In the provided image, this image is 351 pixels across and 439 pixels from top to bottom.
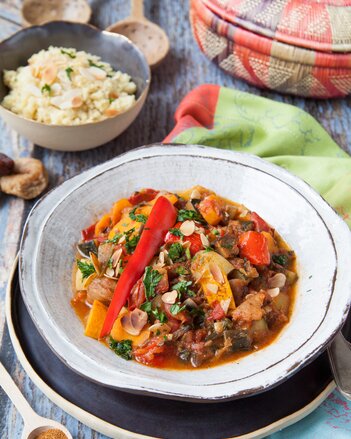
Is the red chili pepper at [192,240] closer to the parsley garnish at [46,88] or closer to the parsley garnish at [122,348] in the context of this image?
the parsley garnish at [122,348]

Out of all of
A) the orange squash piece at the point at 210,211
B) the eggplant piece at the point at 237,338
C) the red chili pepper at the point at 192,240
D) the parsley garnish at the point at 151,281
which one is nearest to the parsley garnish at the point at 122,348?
the parsley garnish at the point at 151,281

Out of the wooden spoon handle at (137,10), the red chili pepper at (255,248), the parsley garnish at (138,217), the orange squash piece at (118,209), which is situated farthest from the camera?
the wooden spoon handle at (137,10)

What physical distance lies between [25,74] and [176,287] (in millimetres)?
2516

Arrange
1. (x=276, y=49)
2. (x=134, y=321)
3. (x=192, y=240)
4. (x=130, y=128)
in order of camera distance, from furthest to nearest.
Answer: (x=130, y=128) < (x=276, y=49) < (x=192, y=240) < (x=134, y=321)

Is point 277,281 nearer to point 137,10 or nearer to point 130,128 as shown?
point 130,128

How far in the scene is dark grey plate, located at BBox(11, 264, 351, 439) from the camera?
2.89m

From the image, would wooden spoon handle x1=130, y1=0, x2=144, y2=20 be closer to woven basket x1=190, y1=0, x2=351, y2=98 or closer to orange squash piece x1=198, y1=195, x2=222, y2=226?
woven basket x1=190, y1=0, x2=351, y2=98

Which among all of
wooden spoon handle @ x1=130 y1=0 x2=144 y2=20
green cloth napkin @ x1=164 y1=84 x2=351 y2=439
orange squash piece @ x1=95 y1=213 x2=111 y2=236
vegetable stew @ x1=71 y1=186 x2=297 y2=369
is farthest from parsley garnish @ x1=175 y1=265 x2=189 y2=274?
wooden spoon handle @ x1=130 y1=0 x2=144 y2=20

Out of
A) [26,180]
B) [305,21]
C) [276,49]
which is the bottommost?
[26,180]

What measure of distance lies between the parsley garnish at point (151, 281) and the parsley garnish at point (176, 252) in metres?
0.15

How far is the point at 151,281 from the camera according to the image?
3.18 meters

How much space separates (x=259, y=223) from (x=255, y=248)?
28cm

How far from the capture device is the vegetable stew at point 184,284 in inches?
121

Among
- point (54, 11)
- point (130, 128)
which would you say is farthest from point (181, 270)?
point (54, 11)
